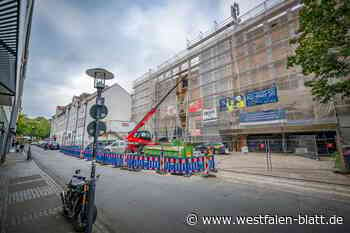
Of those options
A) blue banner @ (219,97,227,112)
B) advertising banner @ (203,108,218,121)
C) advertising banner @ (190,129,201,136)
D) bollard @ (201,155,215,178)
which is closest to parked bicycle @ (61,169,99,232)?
bollard @ (201,155,215,178)

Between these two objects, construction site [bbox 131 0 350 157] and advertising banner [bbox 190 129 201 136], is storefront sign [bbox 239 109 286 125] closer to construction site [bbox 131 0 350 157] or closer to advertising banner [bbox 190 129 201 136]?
construction site [bbox 131 0 350 157]

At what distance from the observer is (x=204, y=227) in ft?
11.1

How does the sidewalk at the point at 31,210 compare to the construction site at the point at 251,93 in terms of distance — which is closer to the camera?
the sidewalk at the point at 31,210

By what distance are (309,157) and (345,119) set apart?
3.76m

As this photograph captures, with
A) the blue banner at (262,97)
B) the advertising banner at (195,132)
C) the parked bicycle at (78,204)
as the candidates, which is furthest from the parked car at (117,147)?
the parked bicycle at (78,204)

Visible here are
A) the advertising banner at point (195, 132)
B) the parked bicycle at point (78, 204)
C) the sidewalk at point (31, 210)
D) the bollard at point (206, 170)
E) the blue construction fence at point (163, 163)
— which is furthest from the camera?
the advertising banner at point (195, 132)

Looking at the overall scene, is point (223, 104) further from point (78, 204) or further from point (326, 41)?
point (78, 204)

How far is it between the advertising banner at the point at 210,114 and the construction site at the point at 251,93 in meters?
0.02

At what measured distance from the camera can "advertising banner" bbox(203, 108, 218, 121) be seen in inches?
754

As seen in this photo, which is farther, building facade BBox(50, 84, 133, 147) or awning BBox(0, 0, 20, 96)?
building facade BBox(50, 84, 133, 147)

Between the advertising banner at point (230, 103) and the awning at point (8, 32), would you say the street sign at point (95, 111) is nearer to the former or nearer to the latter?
the awning at point (8, 32)

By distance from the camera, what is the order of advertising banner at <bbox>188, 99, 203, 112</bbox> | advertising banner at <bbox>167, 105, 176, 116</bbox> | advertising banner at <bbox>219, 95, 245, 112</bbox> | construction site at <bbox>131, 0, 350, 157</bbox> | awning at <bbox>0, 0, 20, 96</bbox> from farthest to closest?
advertising banner at <bbox>167, 105, 176, 116</bbox>
advertising banner at <bbox>188, 99, 203, 112</bbox>
advertising banner at <bbox>219, 95, 245, 112</bbox>
construction site at <bbox>131, 0, 350, 157</bbox>
awning at <bbox>0, 0, 20, 96</bbox>

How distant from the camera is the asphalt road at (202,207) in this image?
3350mm

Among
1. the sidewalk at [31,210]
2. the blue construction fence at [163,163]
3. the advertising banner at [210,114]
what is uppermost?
the advertising banner at [210,114]
